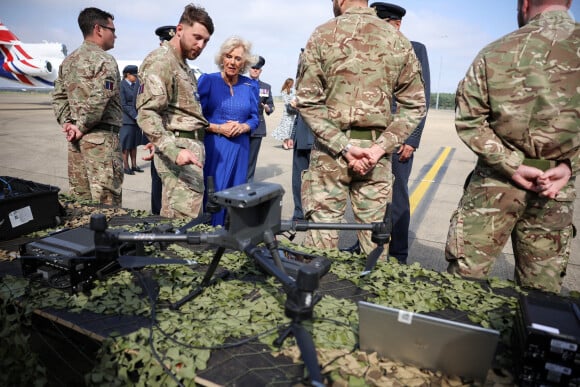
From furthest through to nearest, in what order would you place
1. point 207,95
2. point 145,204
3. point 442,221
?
1. point 145,204
2. point 442,221
3. point 207,95

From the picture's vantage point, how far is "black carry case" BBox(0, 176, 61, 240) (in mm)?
2324

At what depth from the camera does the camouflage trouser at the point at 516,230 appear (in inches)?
76.0

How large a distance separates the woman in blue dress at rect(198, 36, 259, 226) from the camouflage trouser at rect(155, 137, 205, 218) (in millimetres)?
534

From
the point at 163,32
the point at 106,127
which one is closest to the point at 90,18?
the point at 106,127

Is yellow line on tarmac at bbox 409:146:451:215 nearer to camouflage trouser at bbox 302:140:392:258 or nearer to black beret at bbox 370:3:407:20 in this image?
black beret at bbox 370:3:407:20

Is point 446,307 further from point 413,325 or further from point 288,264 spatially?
point 288,264

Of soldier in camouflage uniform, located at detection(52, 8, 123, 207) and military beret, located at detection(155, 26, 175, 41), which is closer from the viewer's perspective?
soldier in camouflage uniform, located at detection(52, 8, 123, 207)

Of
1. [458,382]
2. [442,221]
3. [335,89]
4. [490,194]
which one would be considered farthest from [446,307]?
[442,221]

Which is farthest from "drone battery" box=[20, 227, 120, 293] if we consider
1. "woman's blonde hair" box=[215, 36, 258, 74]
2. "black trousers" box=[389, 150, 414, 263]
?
"black trousers" box=[389, 150, 414, 263]

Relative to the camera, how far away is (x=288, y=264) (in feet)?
5.98

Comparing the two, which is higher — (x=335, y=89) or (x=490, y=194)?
(x=335, y=89)

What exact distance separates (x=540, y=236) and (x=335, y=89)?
140cm

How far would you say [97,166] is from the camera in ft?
12.1

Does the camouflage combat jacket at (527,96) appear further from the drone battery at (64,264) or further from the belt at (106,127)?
the belt at (106,127)
